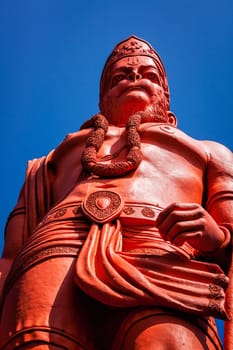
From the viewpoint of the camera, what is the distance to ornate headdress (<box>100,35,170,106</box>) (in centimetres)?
789

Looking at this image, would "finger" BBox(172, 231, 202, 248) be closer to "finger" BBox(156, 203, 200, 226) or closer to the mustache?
"finger" BBox(156, 203, 200, 226)

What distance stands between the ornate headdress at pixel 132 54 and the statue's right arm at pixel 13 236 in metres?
2.10

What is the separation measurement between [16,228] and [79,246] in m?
1.42

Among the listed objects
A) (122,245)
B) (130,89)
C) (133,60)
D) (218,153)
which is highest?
(133,60)

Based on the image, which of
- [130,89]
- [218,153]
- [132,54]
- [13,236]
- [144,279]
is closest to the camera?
[144,279]

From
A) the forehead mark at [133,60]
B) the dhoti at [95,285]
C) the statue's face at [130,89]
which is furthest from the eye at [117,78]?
the dhoti at [95,285]

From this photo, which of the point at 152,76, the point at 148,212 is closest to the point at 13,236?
the point at 148,212

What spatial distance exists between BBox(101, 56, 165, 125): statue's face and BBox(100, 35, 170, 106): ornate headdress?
106 millimetres

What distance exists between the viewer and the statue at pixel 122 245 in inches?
173

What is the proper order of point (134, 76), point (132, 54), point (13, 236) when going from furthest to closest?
point (132, 54)
point (134, 76)
point (13, 236)

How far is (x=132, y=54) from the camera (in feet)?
25.8

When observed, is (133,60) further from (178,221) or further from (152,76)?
(178,221)

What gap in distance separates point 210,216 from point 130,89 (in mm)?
2702

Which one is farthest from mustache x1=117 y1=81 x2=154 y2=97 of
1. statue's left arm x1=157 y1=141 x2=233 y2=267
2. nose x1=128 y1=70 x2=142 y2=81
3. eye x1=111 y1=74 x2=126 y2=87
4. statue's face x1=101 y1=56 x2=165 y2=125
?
statue's left arm x1=157 y1=141 x2=233 y2=267
